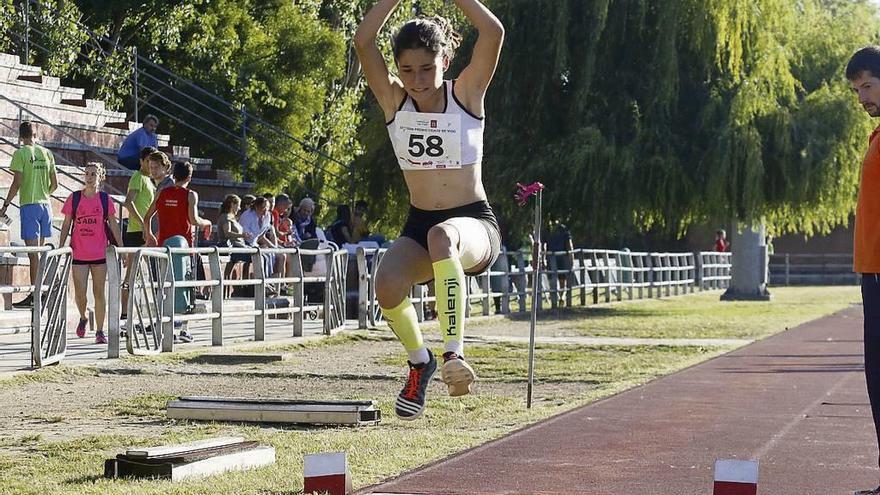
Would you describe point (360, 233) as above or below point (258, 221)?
below

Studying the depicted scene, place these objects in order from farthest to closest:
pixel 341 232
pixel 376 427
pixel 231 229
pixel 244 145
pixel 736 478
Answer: pixel 244 145 → pixel 341 232 → pixel 231 229 → pixel 376 427 → pixel 736 478

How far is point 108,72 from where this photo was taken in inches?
1083

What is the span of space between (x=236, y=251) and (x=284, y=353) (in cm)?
131

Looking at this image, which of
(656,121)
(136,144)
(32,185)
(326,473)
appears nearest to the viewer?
(326,473)

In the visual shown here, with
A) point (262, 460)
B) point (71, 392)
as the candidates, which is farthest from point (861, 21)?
point (262, 460)

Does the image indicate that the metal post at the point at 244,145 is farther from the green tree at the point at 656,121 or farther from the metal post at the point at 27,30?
the metal post at the point at 27,30

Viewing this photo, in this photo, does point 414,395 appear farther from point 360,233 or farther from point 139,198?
point 360,233

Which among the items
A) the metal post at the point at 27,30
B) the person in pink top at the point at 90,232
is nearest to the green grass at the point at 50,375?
the person in pink top at the point at 90,232

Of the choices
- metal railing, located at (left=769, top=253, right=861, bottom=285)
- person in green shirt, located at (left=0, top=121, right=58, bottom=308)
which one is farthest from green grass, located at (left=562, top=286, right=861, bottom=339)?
metal railing, located at (left=769, top=253, right=861, bottom=285)

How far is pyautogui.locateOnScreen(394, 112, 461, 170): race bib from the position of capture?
736 cm

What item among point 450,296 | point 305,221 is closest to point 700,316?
Answer: point 305,221

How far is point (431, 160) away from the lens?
739 cm

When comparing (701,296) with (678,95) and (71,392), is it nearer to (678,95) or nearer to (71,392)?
(678,95)

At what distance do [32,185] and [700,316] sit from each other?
51.6 ft
